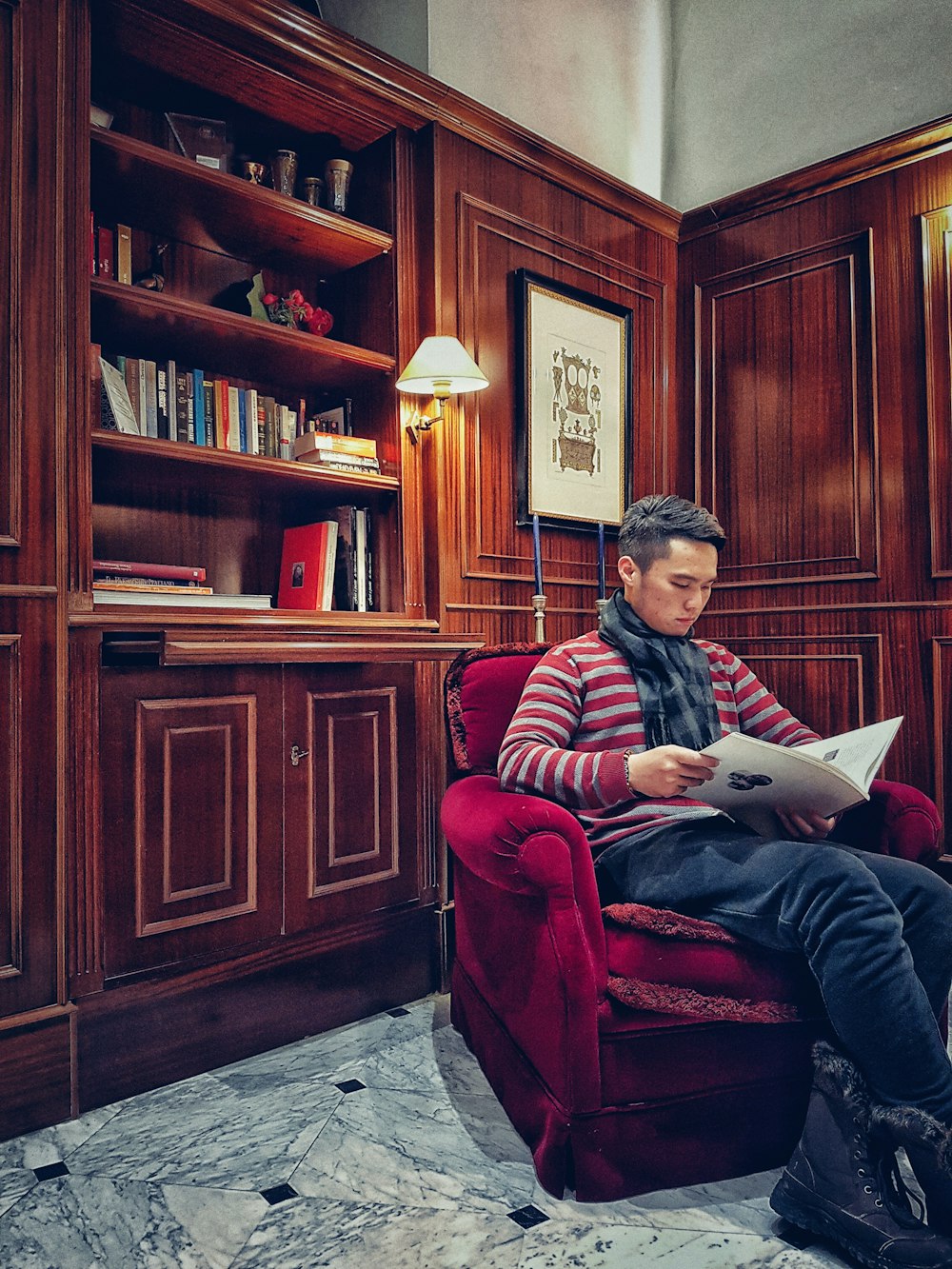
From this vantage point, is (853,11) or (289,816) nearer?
(289,816)

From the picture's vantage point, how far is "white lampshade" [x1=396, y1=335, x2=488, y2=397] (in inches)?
89.0

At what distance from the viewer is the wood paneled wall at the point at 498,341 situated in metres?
2.47

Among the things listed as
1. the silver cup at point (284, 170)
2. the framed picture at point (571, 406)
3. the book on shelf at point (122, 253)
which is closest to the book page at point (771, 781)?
the framed picture at point (571, 406)

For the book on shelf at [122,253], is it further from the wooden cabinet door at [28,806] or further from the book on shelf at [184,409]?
the wooden cabinet door at [28,806]

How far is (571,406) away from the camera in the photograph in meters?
2.82

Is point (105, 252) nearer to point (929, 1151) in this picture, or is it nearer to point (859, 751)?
point (859, 751)

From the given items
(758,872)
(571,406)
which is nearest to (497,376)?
(571,406)

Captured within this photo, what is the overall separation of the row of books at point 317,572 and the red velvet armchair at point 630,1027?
998 mm

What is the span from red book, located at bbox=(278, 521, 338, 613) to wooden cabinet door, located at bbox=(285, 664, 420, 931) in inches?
9.8

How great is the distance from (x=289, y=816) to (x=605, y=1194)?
1036mm

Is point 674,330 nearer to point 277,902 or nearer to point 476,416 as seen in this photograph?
point 476,416

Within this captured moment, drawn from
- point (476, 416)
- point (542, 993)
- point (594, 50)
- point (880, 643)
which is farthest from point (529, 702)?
point (594, 50)

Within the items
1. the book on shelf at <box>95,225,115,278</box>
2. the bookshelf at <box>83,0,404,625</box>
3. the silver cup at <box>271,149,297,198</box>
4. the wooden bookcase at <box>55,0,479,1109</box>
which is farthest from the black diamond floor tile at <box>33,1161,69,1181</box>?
the silver cup at <box>271,149,297,198</box>

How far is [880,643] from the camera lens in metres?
2.66
